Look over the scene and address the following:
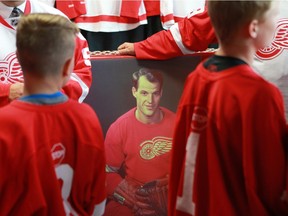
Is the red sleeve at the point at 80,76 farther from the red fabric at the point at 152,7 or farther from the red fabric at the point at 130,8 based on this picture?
the red fabric at the point at 152,7

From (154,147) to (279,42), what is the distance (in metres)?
0.60

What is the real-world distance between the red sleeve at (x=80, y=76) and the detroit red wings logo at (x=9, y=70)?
19 cm

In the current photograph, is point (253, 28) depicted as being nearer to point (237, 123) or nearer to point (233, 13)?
point (233, 13)

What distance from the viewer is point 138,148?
5.20 ft

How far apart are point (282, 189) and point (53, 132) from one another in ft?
1.72

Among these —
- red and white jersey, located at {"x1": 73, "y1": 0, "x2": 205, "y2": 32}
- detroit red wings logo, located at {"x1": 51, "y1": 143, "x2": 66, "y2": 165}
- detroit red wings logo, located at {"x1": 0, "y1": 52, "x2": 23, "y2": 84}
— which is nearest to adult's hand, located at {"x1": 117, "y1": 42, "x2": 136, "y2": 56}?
detroit red wings logo, located at {"x1": 0, "y1": 52, "x2": 23, "y2": 84}

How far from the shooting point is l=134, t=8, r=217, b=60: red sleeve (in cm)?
150

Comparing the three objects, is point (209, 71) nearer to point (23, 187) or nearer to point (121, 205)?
point (23, 187)

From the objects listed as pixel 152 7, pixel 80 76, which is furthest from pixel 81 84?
pixel 152 7

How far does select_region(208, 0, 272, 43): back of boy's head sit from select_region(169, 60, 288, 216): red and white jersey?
89 mm

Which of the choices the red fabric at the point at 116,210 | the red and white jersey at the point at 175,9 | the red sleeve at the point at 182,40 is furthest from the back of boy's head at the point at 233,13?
the red and white jersey at the point at 175,9

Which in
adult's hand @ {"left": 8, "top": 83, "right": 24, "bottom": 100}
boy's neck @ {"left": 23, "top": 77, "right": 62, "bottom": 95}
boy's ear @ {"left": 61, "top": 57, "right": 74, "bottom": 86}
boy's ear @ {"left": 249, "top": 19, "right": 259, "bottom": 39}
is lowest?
adult's hand @ {"left": 8, "top": 83, "right": 24, "bottom": 100}

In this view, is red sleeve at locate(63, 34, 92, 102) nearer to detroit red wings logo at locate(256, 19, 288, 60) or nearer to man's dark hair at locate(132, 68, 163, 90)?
man's dark hair at locate(132, 68, 163, 90)

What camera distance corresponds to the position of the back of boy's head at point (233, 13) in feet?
2.94
